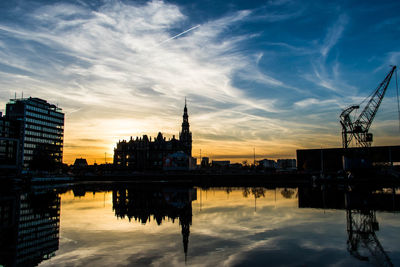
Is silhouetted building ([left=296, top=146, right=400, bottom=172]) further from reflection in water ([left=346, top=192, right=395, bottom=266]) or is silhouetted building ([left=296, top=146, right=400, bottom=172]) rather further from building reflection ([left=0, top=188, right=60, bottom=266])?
building reflection ([left=0, top=188, right=60, bottom=266])

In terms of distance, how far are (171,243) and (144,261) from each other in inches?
158

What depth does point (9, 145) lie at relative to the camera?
396ft

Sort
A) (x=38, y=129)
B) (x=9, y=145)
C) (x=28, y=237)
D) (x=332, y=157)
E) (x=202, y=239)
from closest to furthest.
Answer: (x=202, y=239)
(x=28, y=237)
(x=9, y=145)
(x=332, y=157)
(x=38, y=129)

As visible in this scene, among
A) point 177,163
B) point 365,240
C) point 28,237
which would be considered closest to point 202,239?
point 365,240

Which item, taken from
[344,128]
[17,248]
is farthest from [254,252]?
[344,128]

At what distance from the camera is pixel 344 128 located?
120812mm

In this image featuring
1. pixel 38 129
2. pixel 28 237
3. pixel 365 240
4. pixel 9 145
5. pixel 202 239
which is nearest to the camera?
pixel 365 240

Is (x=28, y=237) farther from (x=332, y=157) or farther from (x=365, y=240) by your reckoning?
(x=332, y=157)

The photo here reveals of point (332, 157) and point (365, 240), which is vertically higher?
point (332, 157)

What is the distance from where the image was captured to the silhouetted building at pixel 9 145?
117188 millimetres

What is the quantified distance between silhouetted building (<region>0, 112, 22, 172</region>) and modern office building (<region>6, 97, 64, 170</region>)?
19219 mm

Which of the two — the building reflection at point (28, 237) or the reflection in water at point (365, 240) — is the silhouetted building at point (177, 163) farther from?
the reflection in water at point (365, 240)

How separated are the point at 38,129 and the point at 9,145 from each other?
176ft

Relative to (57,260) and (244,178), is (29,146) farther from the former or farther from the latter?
(57,260)
